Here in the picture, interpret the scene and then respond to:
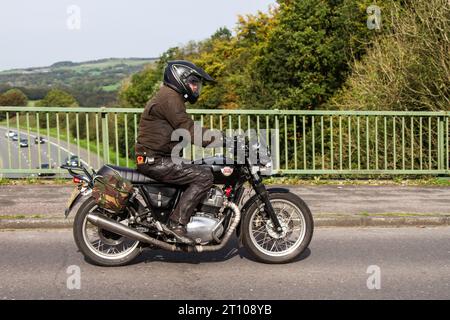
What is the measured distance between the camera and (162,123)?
6848 mm

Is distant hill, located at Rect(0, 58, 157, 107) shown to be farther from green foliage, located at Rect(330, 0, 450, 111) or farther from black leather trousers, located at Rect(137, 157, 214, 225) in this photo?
black leather trousers, located at Rect(137, 157, 214, 225)

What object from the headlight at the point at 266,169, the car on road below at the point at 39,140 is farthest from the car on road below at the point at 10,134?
the headlight at the point at 266,169

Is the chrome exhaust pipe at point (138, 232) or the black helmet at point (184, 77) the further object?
the black helmet at point (184, 77)

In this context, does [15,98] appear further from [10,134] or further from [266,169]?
[266,169]

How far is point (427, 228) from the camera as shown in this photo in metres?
9.26

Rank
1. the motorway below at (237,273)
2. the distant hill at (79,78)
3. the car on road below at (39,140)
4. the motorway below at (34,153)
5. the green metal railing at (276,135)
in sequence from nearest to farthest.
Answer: the motorway below at (237,273)
the motorway below at (34,153)
the car on road below at (39,140)
the green metal railing at (276,135)
the distant hill at (79,78)

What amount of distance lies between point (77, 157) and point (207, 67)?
72972 millimetres

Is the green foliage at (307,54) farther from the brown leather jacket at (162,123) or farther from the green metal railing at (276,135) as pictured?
the brown leather jacket at (162,123)

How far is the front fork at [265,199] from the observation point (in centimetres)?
695

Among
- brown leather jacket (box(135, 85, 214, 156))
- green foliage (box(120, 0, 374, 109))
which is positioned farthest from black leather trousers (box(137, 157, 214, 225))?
green foliage (box(120, 0, 374, 109))

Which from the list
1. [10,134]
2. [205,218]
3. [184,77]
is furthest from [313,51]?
[205,218]

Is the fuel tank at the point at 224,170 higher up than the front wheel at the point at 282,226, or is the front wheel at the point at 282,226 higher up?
the fuel tank at the point at 224,170

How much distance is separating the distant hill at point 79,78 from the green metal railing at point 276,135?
130 ft
